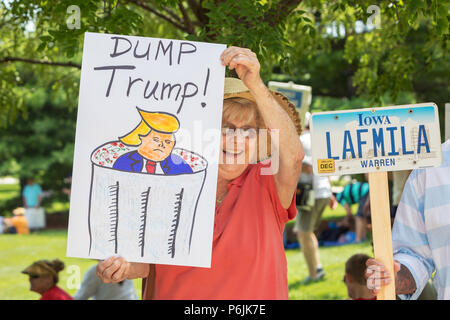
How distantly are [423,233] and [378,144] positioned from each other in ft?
1.38

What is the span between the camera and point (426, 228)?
2090mm

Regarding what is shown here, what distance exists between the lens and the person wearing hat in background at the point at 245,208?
1.98 metres

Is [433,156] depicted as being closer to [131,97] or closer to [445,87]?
[131,97]

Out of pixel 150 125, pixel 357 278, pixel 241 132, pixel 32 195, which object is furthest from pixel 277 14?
pixel 32 195

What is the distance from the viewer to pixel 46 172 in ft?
57.7

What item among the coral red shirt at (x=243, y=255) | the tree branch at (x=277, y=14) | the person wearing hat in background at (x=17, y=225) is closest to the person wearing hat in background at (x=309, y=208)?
the tree branch at (x=277, y=14)

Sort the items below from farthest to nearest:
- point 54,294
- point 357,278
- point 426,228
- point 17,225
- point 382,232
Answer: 1. point 17,225
2. point 54,294
3. point 357,278
4. point 426,228
5. point 382,232

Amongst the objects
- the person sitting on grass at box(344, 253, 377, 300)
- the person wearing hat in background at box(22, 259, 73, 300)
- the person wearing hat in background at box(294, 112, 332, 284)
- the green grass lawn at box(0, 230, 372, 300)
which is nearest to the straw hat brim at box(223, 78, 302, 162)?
the person sitting on grass at box(344, 253, 377, 300)

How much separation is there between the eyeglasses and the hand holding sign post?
0.28m

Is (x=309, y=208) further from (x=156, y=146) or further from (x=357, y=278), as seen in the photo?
(x=156, y=146)

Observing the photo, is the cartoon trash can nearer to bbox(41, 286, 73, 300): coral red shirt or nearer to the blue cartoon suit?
the blue cartoon suit

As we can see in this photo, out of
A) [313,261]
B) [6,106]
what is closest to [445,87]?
[313,261]

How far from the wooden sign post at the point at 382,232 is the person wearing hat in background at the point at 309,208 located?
15.1 ft

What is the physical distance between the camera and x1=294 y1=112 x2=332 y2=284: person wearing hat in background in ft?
21.7
